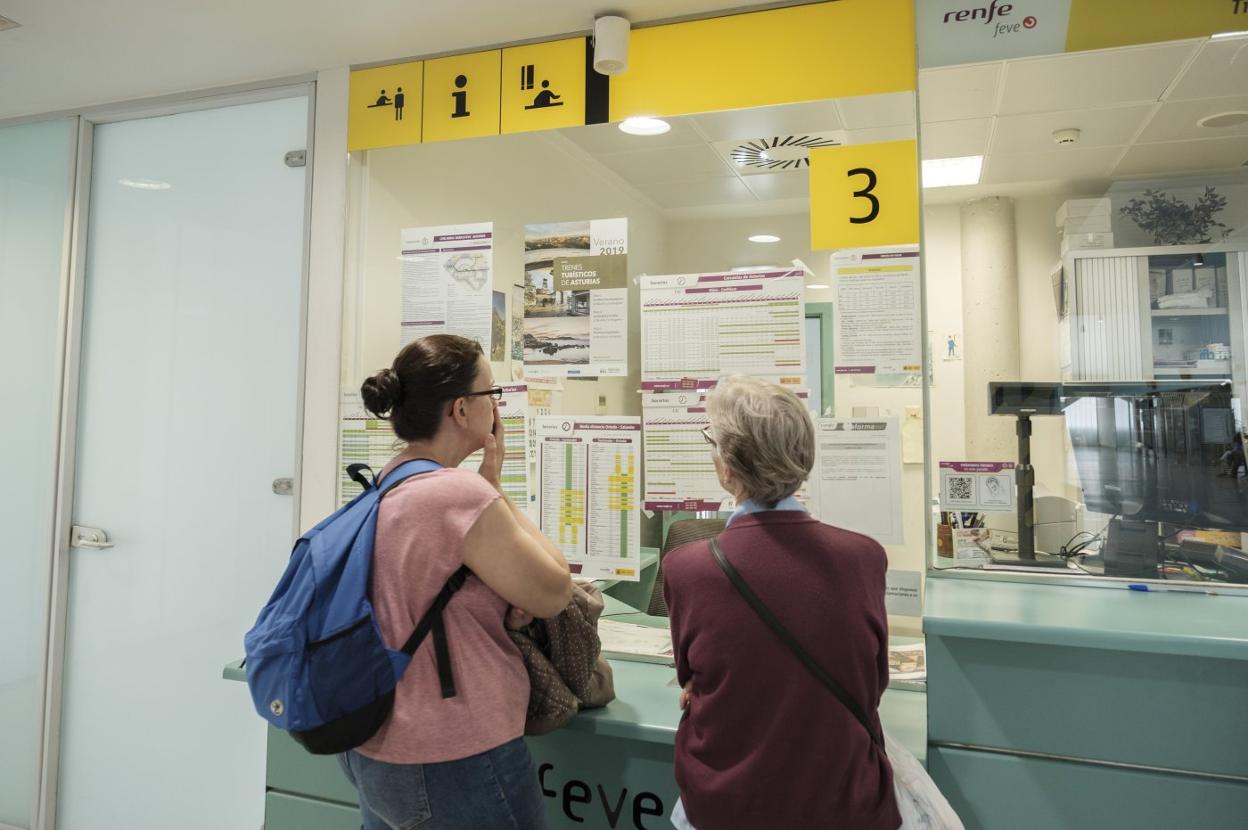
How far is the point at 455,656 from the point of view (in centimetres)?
128

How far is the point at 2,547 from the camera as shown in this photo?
274 cm

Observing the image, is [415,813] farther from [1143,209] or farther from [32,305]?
[32,305]

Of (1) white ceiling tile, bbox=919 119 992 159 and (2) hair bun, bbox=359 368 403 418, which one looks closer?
(2) hair bun, bbox=359 368 403 418

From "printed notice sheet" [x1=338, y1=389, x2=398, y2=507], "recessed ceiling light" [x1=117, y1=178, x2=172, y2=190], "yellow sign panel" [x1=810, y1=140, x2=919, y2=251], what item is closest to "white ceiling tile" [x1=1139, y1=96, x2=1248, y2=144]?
"yellow sign panel" [x1=810, y1=140, x2=919, y2=251]

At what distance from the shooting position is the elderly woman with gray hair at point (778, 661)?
1131mm

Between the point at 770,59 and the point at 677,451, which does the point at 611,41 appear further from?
the point at 677,451

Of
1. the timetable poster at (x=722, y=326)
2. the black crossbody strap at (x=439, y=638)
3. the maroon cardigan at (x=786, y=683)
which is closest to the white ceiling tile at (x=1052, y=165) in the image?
the timetable poster at (x=722, y=326)

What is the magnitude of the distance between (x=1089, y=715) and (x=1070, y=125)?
1356 mm

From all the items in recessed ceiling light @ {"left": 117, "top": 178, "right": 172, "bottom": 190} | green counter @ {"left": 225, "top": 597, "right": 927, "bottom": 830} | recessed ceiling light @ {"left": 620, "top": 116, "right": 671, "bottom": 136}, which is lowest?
green counter @ {"left": 225, "top": 597, "right": 927, "bottom": 830}

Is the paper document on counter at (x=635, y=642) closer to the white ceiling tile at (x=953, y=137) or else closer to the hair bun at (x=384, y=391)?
the hair bun at (x=384, y=391)

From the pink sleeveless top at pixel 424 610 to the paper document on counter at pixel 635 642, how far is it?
696 mm

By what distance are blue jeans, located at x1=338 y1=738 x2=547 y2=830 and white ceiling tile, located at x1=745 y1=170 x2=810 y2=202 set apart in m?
1.43

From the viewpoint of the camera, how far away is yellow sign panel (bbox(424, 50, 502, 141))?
220cm

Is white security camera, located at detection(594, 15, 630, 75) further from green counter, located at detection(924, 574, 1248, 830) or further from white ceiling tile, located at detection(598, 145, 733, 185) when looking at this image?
green counter, located at detection(924, 574, 1248, 830)
